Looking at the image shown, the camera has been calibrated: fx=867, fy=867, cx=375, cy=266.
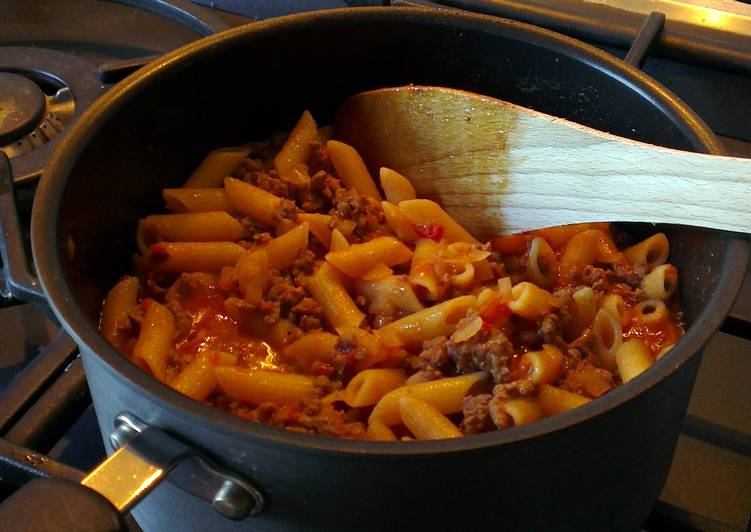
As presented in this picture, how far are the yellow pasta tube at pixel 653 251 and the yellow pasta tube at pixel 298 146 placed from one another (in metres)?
0.50

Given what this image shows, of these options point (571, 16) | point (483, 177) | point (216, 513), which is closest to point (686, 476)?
point (483, 177)

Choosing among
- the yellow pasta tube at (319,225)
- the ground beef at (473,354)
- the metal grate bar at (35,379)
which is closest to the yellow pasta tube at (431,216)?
the yellow pasta tube at (319,225)

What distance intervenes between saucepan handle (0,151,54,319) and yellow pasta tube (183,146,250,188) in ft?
0.82

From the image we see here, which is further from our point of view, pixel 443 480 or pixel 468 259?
pixel 468 259

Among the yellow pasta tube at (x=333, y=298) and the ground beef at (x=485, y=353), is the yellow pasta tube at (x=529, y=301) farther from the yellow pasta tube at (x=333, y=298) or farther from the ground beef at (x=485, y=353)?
the yellow pasta tube at (x=333, y=298)

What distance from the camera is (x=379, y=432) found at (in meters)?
0.95

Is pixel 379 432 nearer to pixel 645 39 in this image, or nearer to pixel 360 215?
pixel 360 215

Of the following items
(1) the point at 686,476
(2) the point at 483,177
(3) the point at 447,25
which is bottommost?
(1) the point at 686,476

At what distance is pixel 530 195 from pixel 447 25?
295mm

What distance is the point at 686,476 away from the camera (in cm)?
112

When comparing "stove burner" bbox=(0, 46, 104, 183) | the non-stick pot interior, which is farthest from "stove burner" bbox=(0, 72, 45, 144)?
the non-stick pot interior

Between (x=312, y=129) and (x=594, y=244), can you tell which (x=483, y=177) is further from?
(x=312, y=129)

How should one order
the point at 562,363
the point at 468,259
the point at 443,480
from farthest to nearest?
the point at 468,259 < the point at 562,363 < the point at 443,480

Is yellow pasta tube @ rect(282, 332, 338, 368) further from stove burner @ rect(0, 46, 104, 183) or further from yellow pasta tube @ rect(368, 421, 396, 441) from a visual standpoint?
stove burner @ rect(0, 46, 104, 183)
